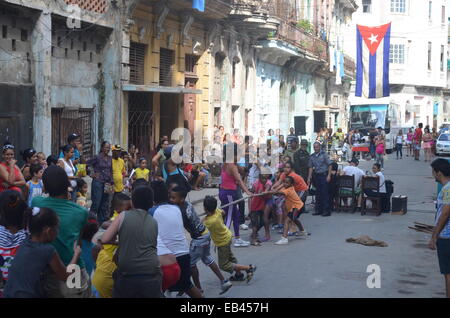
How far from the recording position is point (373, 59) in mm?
28062

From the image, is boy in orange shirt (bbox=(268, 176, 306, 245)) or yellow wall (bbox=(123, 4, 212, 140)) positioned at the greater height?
yellow wall (bbox=(123, 4, 212, 140))

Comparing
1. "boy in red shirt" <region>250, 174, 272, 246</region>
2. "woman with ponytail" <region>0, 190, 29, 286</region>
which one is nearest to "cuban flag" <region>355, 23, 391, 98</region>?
"boy in red shirt" <region>250, 174, 272, 246</region>

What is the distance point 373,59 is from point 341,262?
61.2ft

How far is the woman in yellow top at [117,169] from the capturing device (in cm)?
1421

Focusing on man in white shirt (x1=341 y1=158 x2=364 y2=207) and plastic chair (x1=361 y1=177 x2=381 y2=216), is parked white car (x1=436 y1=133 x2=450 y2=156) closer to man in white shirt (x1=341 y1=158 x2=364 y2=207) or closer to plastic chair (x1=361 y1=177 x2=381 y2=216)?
man in white shirt (x1=341 y1=158 x2=364 y2=207)

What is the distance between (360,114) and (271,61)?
11.1 meters

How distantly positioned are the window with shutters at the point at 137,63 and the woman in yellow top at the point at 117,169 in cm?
613

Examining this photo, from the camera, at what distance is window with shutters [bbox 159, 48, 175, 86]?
2216cm

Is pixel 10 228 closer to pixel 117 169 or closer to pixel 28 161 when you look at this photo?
pixel 28 161

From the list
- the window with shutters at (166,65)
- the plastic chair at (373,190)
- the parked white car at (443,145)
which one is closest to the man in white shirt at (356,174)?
the plastic chair at (373,190)

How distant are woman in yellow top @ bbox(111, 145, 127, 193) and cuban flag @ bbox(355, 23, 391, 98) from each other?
16.0 metres

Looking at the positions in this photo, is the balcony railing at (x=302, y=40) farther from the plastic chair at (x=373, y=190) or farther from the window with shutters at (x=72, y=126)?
the plastic chair at (x=373, y=190)

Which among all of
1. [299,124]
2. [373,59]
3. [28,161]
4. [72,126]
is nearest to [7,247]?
[28,161]

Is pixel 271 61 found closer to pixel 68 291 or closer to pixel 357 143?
pixel 357 143
